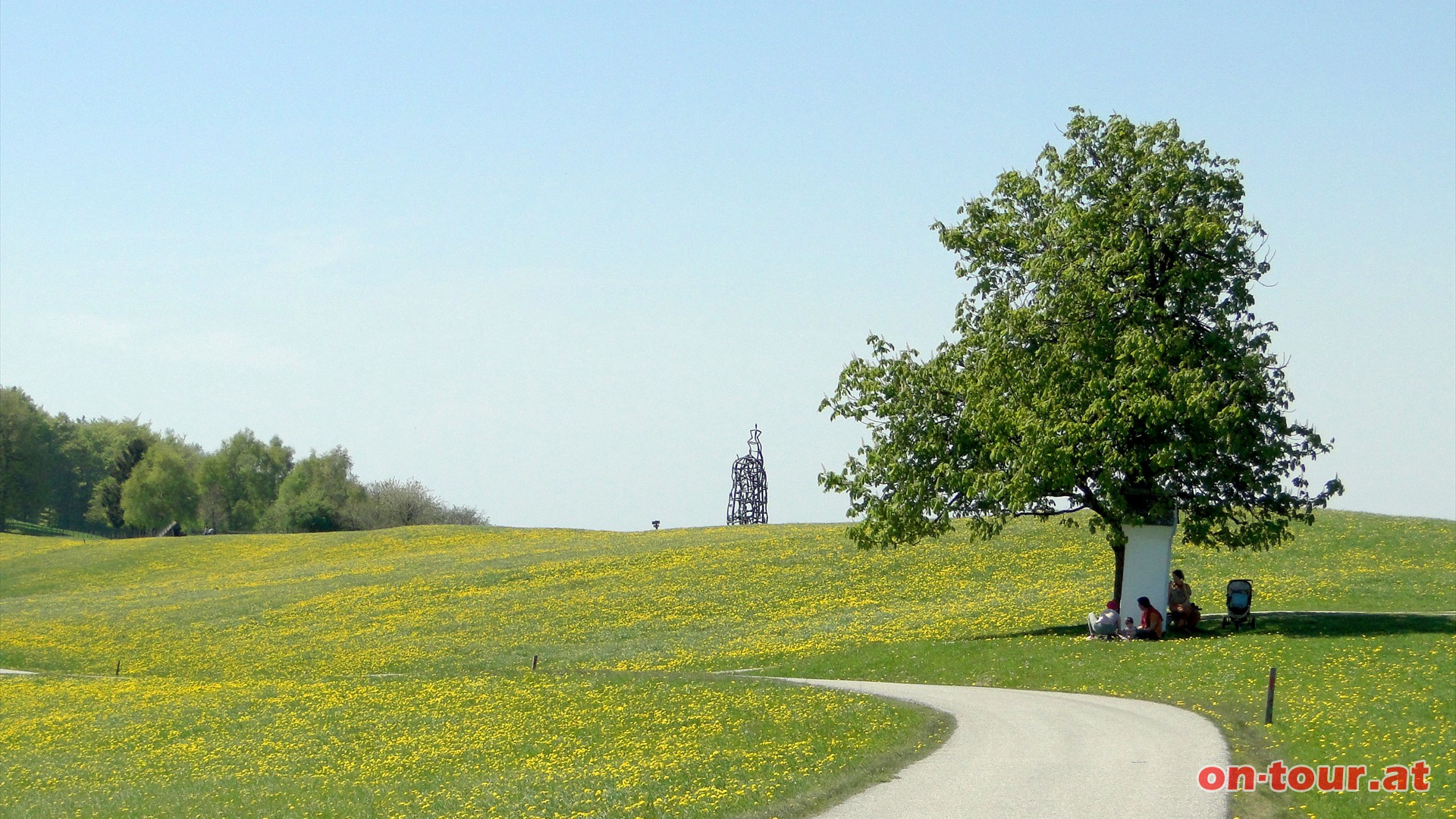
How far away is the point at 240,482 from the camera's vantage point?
159250 millimetres

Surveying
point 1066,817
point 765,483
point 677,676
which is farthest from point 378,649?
point 765,483

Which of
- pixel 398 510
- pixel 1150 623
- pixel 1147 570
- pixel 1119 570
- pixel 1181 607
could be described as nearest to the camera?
pixel 1150 623

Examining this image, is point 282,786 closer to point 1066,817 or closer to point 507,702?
point 507,702

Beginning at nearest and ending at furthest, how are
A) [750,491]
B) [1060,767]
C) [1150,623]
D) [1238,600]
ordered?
[1060,767] → [1238,600] → [1150,623] → [750,491]

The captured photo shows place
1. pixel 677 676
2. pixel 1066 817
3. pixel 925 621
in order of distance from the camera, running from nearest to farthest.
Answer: pixel 1066 817 → pixel 677 676 → pixel 925 621

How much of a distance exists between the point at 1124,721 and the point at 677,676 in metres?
13.7

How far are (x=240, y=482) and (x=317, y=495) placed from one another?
82.0 ft

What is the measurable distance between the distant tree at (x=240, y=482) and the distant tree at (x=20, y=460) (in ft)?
58.3

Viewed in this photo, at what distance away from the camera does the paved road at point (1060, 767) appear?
55.7 ft

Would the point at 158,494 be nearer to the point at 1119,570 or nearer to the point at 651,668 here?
the point at 651,668

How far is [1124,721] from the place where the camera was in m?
24.1

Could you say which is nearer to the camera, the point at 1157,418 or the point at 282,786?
the point at 282,786

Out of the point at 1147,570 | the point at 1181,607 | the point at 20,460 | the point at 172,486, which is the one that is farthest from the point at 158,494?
the point at 1181,607

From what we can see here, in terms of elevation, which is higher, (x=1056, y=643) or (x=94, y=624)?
(x=1056, y=643)
